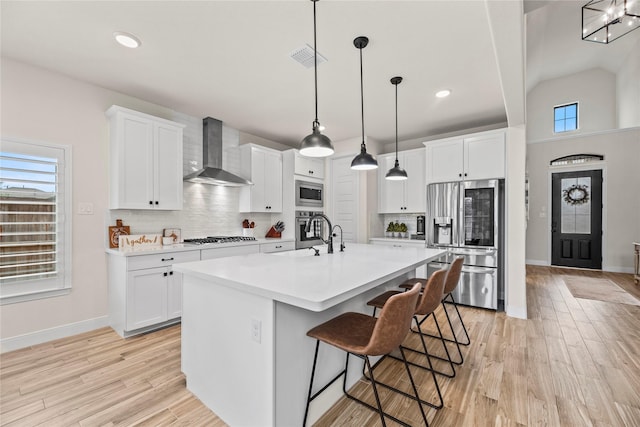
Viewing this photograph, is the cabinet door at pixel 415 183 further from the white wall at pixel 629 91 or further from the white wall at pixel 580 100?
the white wall at pixel 629 91

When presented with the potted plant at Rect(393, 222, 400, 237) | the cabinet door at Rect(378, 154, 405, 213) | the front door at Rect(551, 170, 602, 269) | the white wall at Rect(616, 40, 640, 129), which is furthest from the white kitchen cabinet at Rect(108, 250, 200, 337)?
the white wall at Rect(616, 40, 640, 129)

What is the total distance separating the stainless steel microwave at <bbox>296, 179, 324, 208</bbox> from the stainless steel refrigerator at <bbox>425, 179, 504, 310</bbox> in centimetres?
200

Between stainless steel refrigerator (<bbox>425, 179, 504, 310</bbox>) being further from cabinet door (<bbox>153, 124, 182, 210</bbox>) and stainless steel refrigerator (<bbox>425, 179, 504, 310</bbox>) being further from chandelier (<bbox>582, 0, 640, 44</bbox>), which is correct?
cabinet door (<bbox>153, 124, 182, 210</bbox>)

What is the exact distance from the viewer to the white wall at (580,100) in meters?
6.33

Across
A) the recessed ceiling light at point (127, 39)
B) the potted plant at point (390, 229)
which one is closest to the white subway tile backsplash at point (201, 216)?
the recessed ceiling light at point (127, 39)

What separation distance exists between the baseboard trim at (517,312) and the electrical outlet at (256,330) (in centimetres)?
336

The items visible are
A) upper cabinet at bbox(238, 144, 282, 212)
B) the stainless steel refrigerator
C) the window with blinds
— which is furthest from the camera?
upper cabinet at bbox(238, 144, 282, 212)

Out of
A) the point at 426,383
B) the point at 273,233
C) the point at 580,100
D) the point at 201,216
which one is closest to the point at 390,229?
the point at 273,233

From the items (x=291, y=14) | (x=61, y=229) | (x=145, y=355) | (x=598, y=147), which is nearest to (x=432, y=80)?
(x=291, y=14)

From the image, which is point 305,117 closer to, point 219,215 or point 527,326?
point 219,215

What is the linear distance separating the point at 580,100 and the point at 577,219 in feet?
8.94

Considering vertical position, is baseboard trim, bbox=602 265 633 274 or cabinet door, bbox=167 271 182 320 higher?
cabinet door, bbox=167 271 182 320

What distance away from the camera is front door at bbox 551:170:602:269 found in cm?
639

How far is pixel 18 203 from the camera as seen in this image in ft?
8.55
